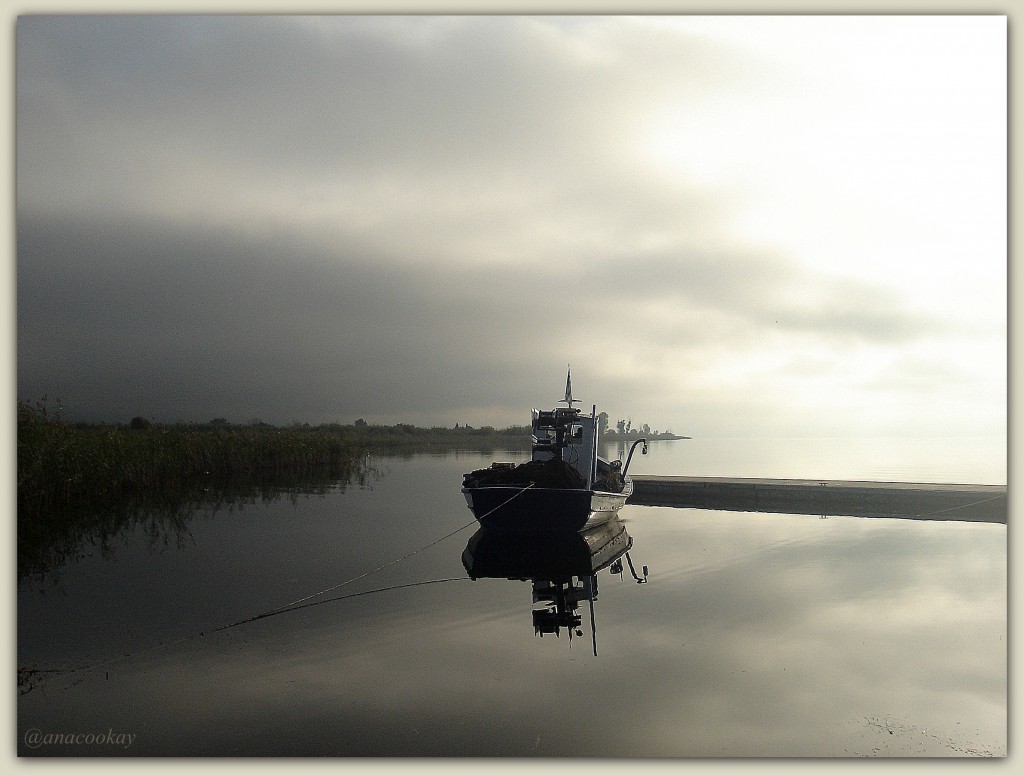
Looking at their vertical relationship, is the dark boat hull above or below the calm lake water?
below

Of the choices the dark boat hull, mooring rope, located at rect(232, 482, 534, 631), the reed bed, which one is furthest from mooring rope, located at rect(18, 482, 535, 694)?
the reed bed

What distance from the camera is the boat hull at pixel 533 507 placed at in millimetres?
17078

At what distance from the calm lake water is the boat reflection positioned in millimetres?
288

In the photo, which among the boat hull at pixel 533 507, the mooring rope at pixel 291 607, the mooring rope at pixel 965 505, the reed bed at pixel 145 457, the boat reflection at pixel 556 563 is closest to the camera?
the mooring rope at pixel 291 607

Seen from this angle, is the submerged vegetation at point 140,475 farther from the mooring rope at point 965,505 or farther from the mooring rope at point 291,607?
the mooring rope at point 965,505

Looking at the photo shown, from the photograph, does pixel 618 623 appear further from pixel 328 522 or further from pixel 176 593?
pixel 328 522

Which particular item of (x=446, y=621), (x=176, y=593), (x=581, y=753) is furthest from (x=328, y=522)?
(x=581, y=753)

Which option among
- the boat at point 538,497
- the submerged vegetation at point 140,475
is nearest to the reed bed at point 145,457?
the submerged vegetation at point 140,475

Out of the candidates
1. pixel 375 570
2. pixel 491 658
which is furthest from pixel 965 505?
pixel 491 658

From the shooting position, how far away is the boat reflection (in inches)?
437

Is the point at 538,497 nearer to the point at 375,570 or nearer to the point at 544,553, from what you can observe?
the point at 544,553

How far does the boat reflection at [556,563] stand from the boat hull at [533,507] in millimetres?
460

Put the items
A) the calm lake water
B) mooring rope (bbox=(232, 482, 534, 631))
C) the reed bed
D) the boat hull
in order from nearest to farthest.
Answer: the calm lake water
mooring rope (bbox=(232, 482, 534, 631))
the boat hull
the reed bed

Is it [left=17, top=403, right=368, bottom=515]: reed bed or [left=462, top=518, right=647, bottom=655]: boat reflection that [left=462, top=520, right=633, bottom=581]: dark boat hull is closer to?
[left=462, top=518, right=647, bottom=655]: boat reflection
